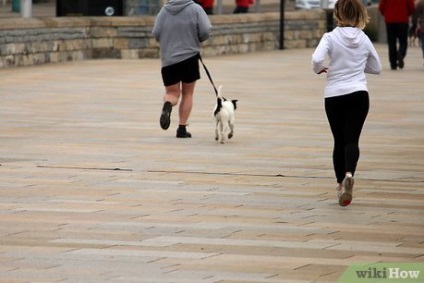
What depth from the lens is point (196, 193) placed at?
11727mm

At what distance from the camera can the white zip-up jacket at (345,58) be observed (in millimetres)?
11273

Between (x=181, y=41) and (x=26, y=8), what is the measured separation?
1236 cm

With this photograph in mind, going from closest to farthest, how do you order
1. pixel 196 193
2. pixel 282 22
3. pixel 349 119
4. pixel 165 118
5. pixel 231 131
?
pixel 349 119, pixel 196 193, pixel 231 131, pixel 165 118, pixel 282 22

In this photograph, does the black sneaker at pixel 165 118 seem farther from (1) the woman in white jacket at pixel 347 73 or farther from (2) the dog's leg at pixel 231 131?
(1) the woman in white jacket at pixel 347 73

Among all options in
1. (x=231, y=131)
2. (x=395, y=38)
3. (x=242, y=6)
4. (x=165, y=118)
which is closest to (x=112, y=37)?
A: (x=395, y=38)

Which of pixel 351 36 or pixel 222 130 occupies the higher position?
pixel 351 36

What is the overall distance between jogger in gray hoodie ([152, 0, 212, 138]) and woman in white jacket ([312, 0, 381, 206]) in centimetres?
502

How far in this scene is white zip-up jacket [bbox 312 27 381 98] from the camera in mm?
11273

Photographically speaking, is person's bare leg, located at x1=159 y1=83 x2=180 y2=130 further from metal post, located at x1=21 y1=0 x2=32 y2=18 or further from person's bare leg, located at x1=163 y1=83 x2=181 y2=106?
metal post, located at x1=21 y1=0 x2=32 y2=18

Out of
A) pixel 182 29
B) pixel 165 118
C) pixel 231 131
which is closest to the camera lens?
pixel 231 131

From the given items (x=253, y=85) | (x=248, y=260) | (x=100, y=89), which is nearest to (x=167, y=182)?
(x=248, y=260)

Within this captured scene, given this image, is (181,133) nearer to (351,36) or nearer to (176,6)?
(176,6)

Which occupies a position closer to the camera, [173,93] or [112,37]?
[173,93]

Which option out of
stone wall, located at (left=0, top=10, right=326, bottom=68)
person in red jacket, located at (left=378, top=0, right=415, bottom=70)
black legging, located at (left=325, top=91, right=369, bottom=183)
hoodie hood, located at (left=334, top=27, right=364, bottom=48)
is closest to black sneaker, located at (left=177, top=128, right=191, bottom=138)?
black legging, located at (left=325, top=91, right=369, bottom=183)
